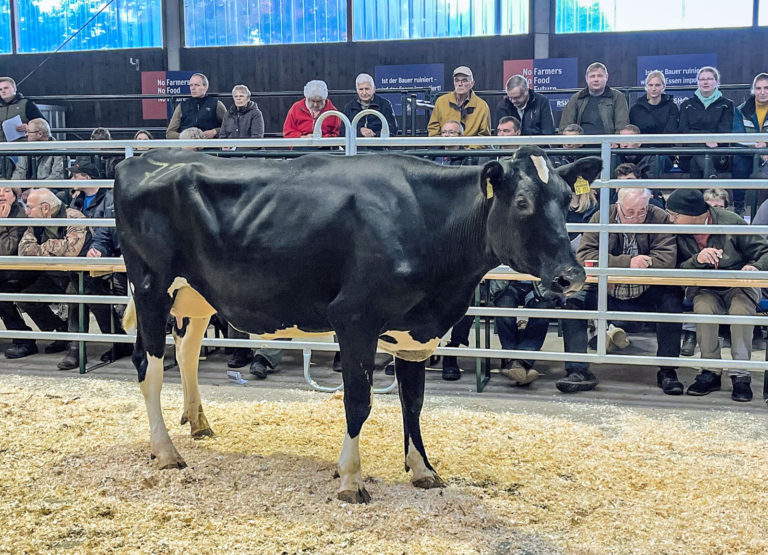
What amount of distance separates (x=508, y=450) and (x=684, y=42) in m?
10.6

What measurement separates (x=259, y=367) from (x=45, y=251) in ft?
6.30

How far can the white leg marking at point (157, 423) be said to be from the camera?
4.11 metres

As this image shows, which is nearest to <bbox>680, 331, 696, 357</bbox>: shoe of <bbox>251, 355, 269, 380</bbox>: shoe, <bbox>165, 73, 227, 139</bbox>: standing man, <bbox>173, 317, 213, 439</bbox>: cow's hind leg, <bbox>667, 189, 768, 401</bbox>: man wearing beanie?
<bbox>667, 189, 768, 401</bbox>: man wearing beanie

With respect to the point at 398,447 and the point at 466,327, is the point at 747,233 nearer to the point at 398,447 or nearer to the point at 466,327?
the point at 466,327

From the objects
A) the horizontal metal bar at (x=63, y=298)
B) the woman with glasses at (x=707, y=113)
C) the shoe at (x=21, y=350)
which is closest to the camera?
the horizontal metal bar at (x=63, y=298)

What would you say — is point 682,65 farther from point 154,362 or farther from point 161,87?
point 154,362

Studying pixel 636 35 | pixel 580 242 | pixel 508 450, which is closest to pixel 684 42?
pixel 636 35

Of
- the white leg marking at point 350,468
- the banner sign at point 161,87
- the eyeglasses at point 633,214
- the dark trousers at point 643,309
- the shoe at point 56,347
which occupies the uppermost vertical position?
the banner sign at point 161,87

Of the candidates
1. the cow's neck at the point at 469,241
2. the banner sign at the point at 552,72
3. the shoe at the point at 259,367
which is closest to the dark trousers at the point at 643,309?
the shoe at the point at 259,367

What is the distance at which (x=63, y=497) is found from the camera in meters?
3.75

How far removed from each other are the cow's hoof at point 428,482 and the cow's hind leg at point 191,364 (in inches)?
50.7

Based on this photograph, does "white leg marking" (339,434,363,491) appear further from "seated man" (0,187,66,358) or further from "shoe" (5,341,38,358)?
"shoe" (5,341,38,358)

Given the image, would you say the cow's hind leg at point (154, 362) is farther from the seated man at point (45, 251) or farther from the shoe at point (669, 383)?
the shoe at point (669, 383)

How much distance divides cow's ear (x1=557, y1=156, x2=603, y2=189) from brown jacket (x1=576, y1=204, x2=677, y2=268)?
1.98 meters
